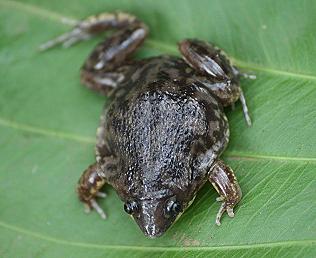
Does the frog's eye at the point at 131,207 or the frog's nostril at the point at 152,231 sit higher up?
the frog's eye at the point at 131,207

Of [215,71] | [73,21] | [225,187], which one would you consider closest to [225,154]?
[225,187]

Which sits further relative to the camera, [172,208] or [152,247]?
[152,247]

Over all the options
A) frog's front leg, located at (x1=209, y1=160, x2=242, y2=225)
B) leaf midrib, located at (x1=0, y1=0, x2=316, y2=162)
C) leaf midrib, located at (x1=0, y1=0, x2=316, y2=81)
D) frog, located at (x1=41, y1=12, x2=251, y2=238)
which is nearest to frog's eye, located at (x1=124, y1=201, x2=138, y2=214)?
frog, located at (x1=41, y1=12, x2=251, y2=238)

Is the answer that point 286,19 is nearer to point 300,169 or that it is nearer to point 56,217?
point 300,169

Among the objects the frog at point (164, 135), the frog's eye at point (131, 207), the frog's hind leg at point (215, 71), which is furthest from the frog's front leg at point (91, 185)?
the frog's hind leg at point (215, 71)

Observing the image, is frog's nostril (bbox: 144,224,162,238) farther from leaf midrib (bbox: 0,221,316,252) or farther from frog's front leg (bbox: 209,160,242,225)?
frog's front leg (bbox: 209,160,242,225)

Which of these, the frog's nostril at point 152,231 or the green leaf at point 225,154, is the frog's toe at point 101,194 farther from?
the frog's nostril at point 152,231

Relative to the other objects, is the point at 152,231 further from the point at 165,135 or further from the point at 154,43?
the point at 154,43
